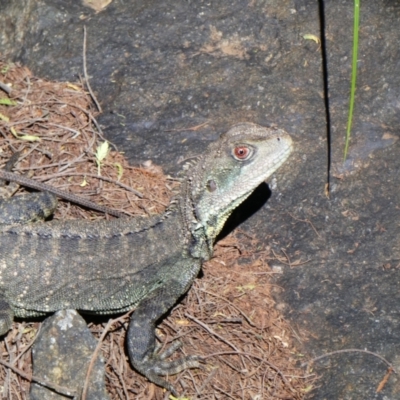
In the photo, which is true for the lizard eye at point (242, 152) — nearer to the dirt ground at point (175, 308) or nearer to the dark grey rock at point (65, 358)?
the dirt ground at point (175, 308)

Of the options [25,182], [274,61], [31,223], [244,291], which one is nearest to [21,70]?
[25,182]

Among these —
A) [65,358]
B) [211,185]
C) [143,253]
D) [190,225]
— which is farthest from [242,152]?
[65,358]

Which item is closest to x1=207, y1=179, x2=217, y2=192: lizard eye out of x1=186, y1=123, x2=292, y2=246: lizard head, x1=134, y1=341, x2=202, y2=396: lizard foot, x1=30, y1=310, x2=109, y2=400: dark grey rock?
x1=186, y1=123, x2=292, y2=246: lizard head

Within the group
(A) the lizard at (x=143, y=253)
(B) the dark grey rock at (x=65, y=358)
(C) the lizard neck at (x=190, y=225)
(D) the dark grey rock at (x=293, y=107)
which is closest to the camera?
(B) the dark grey rock at (x=65, y=358)

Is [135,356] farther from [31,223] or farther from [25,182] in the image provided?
[25,182]

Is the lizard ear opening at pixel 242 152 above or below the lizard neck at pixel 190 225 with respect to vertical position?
above

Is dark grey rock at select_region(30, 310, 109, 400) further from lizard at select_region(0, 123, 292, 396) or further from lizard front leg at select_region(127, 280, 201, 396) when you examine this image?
lizard front leg at select_region(127, 280, 201, 396)

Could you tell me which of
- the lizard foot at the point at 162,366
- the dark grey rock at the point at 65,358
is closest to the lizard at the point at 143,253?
Answer: the lizard foot at the point at 162,366
